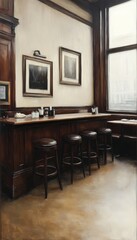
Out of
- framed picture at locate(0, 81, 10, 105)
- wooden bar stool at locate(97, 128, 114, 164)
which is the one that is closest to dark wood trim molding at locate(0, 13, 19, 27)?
framed picture at locate(0, 81, 10, 105)

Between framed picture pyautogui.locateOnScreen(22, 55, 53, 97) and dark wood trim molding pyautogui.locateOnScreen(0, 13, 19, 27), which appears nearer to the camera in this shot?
dark wood trim molding pyautogui.locateOnScreen(0, 13, 19, 27)

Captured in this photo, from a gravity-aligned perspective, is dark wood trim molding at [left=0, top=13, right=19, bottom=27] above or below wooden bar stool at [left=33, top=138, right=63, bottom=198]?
above

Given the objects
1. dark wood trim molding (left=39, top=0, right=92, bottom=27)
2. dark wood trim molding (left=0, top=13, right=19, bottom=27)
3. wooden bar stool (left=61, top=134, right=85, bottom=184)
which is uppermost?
dark wood trim molding (left=39, top=0, right=92, bottom=27)

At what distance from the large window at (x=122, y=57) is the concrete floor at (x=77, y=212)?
97.2 inches

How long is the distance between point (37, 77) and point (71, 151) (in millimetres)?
1723

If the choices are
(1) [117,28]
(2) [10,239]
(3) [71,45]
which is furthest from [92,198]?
(1) [117,28]

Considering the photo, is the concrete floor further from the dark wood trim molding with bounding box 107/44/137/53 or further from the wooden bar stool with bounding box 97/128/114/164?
the dark wood trim molding with bounding box 107/44/137/53

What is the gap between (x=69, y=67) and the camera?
15.9 feet

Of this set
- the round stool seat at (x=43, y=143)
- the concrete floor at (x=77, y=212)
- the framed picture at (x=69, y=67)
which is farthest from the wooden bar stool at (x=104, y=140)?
the round stool seat at (x=43, y=143)

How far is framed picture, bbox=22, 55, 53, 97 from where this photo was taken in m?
3.91

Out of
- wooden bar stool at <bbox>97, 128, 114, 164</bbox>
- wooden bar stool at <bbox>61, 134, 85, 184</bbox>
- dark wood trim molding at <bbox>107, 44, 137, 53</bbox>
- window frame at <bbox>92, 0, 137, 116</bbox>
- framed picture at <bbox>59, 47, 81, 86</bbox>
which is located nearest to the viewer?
wooden bar stool at <bbox>61, 134, 85, 184</bbox>

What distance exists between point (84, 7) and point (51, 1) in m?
1.23

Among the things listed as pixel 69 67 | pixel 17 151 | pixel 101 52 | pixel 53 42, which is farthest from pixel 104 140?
pixel 101 52

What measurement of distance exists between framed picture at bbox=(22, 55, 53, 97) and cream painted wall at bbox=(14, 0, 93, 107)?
3.8 inches
